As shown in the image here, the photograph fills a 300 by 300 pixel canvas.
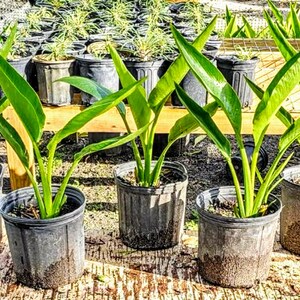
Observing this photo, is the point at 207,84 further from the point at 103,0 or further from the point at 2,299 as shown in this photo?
the point at 103,0

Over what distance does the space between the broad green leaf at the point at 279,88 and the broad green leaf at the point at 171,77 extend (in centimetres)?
32

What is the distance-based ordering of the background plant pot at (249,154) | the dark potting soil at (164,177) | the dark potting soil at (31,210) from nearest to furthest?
the dark potting soil at (31,210) → the dark potting soil at (164,177) → the background plant pot at (249,154)

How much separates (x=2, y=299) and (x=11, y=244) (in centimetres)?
19

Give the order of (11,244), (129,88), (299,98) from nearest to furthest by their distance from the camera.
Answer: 1. (129,88)
2. (11,244)
3. (299,98)

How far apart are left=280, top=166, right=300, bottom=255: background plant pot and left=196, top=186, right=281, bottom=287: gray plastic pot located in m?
0.11

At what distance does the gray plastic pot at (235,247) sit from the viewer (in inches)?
73.4

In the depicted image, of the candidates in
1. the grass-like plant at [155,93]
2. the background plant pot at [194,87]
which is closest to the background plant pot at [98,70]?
the background plant pot at [194,87]

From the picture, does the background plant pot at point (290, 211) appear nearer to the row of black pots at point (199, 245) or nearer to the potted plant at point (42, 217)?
the row of black pots at point (199, 245)

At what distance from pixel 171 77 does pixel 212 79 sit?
245 mm

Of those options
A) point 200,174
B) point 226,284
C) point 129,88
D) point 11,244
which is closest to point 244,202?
point 226,284

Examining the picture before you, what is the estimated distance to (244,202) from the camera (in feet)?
6.42

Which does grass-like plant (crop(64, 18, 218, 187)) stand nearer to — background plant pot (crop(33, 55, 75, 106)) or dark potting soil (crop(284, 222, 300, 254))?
dark potting soil (crop(284, 222, 300, 254))

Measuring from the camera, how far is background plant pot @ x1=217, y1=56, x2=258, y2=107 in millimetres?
2670

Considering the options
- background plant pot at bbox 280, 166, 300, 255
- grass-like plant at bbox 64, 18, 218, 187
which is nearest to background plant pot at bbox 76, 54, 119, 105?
grass-like plant at bbox 64, 18, 218, 187
